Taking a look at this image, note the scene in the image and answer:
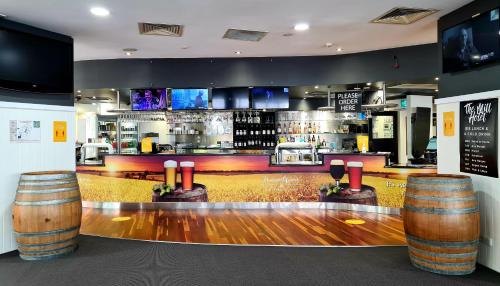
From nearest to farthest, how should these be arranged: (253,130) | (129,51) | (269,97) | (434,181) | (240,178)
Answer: (434,181), (129,51), (240,178), (269,97), (253,130)

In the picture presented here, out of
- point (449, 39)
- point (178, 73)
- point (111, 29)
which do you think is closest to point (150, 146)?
point (178, 73)

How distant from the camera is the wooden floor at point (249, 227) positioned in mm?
5000

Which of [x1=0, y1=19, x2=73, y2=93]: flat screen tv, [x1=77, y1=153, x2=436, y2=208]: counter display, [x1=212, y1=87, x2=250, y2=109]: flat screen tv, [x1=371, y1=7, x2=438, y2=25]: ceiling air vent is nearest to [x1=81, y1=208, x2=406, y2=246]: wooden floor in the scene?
[x1=77, y1=153, x2=436, y2=208]: counter display

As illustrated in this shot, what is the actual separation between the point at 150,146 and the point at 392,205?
470 cm

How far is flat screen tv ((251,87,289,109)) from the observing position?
831cm

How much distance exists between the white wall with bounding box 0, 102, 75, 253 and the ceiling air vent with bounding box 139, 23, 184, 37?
154 cm

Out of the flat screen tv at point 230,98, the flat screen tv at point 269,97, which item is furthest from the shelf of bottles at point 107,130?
the flat screen tv at point 269,97

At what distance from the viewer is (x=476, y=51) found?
165 inches

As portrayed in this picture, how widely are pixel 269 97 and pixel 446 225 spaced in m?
5.27

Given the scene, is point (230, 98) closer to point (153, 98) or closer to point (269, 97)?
point (269, 97)

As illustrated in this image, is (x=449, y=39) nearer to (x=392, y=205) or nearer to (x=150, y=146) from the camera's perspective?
(x=392, y=205)

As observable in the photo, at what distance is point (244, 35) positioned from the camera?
6078 millimetres

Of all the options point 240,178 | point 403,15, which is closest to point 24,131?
point 240,178

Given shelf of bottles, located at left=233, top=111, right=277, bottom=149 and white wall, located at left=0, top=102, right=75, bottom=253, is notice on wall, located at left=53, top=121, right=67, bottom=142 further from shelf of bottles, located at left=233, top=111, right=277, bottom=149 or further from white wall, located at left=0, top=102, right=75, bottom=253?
shelf of bottles, located at left=233, top=111, right=277, bottom=149
